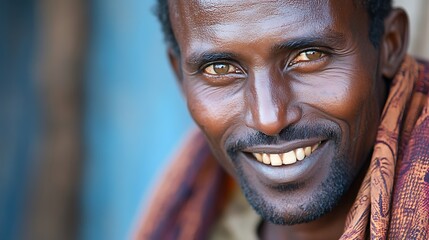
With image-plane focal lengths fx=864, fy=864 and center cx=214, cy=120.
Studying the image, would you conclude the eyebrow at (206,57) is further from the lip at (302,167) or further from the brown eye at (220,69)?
the lip at (302,167)

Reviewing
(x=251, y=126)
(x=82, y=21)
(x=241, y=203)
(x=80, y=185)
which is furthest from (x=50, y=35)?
(x=251, y=126)

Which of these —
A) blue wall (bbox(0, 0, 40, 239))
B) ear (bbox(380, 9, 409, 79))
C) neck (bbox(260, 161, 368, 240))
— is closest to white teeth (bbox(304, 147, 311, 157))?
neck (bbox(260, 161, 368, 240))

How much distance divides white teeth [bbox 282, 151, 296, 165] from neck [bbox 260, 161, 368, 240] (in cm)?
27

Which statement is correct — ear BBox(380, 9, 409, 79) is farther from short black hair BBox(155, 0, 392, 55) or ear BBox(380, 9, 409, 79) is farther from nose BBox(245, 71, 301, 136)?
nose BBox(245, 71, 301, 136)

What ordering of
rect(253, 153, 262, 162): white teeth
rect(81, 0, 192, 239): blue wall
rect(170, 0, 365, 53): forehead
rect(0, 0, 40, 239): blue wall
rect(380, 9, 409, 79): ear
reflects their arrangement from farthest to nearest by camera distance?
rect(0, 0, 40, 239): blue wall, rect(81, 0, 192, 239): blue wall, rect(380, 9, 409, 79): ear, rect(253, 153, 262, 162): white teeth, rect(170, 0, 365, 53): forehead

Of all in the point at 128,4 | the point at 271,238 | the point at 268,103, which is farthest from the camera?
the point at 128,4

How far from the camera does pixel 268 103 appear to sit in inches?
84.6

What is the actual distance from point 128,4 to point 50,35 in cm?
48

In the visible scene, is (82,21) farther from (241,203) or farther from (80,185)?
(241,203)

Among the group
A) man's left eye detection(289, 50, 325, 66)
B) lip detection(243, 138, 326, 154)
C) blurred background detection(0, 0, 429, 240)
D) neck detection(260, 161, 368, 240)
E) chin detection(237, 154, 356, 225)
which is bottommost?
blurred background detection(0, 0, 429, 240)

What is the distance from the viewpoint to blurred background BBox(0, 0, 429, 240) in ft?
15.1

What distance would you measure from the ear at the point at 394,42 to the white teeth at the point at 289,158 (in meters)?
0.39

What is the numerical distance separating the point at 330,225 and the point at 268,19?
26.6 inches

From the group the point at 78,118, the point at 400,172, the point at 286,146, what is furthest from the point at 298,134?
the point at 78,118
